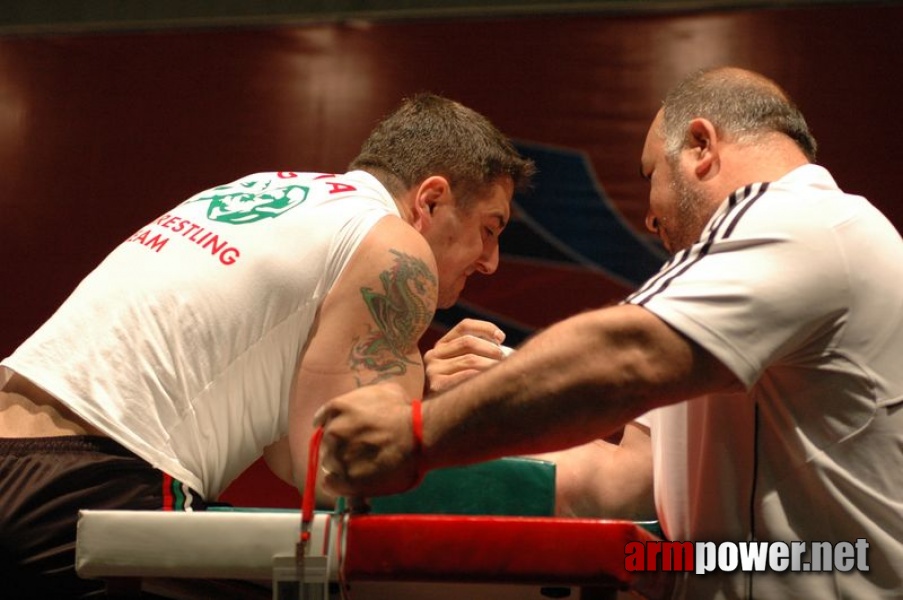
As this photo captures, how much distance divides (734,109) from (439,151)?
2.22 ft

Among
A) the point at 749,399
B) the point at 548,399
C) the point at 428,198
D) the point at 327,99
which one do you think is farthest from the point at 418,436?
the point at 327,99

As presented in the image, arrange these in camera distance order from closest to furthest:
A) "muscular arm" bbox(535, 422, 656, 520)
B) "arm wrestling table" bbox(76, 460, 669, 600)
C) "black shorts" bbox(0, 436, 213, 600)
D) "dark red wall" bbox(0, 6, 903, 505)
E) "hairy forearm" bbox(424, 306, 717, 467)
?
1. "arm wrestling table" bbox(76, 460, 669, 600)
2. "hairy forearm" bbox(424, 306, 717, 467)
3. "black shorts" bbox(0, 436, 213, 600)
4. "muscular arm" bbox(535, 422, 656, 520)
5. "dark red wall" bbox(0, 6, 903, 505)

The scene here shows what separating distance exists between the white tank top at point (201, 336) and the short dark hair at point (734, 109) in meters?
0.51

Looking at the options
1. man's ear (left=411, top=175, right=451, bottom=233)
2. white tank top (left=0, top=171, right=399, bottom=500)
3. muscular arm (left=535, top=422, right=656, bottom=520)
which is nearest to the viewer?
white tank top (left=0, top=171, right=399, bottom=500)

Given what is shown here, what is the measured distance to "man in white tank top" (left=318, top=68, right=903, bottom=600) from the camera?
1204 millimetres

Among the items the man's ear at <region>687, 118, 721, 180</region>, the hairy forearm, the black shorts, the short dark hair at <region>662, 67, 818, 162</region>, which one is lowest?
the black shorts

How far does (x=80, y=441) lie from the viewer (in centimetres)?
159

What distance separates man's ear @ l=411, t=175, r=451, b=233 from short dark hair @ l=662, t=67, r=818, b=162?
515 mm

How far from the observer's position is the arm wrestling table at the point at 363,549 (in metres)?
1.10

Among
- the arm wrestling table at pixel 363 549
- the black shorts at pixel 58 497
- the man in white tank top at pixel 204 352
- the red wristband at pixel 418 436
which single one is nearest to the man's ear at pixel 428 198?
the man in white tank top at pixel 204 352

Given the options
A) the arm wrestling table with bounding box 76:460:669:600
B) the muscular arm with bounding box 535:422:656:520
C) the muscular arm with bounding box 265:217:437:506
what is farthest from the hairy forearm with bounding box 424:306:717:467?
the muscular arm with bounding box 535:422:656:520

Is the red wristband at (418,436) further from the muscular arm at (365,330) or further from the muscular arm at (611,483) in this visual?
the muscular arm at (611,483)

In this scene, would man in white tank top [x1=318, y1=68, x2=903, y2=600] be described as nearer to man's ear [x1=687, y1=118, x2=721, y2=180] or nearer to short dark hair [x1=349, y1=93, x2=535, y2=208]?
man's ear [x1=687, y1=118, x2=721, y2=180]

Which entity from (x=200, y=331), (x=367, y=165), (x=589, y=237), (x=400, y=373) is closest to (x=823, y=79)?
(x=589, y=237)
